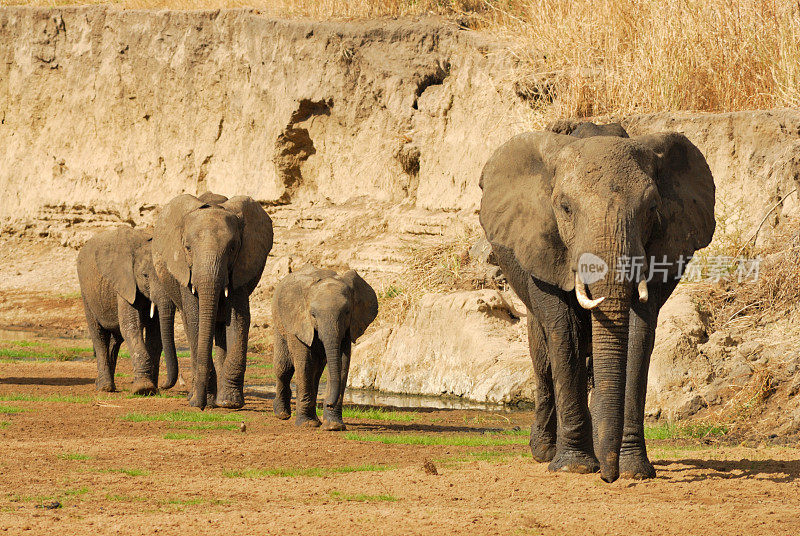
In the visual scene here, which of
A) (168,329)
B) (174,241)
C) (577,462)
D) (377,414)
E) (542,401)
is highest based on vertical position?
(174,241)

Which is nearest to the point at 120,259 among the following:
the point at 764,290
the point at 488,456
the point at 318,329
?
the point at 318,329

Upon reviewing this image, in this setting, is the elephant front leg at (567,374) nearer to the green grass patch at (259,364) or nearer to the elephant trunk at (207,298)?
the elephant trunk at (207,298)

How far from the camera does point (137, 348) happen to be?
16.8 metres

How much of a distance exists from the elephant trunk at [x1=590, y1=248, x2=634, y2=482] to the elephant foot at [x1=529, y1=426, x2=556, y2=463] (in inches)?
71.1

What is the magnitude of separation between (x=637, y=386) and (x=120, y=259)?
1041 centimetres

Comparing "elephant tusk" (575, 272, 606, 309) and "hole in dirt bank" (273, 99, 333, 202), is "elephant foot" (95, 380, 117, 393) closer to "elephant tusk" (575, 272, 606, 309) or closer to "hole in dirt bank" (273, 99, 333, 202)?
"elephant tusk" (575, 272, 606, 309)

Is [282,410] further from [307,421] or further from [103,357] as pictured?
[103,357]

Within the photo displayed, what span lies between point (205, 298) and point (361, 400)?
3699mm

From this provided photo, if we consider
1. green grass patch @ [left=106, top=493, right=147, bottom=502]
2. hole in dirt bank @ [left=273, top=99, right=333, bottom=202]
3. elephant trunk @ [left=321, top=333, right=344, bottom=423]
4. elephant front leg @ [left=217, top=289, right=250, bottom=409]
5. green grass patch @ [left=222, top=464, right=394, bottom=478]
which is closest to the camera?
green grass patch @ [left=106, top=493, right=147, bottom=502]

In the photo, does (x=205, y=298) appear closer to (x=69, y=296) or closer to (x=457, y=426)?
(x=457, y=426)

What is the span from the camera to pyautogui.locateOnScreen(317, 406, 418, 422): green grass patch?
14590mm

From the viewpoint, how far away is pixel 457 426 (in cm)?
1410

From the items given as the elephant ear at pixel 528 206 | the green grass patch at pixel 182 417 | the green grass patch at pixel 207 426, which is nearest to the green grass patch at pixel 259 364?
the green grass patch at pixel 182 417

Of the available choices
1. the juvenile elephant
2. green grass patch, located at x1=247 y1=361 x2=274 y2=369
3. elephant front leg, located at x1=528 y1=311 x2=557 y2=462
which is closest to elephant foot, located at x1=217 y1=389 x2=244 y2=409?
the juvenile elephant
